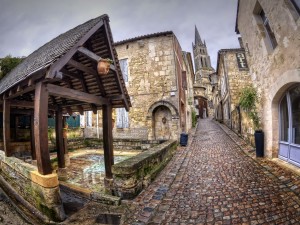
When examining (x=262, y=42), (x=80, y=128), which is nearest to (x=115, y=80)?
(x=262, y=42)

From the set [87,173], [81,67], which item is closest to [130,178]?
[81,67]

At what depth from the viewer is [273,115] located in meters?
5.90

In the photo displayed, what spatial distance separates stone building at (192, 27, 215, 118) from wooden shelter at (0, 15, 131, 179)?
32.2m

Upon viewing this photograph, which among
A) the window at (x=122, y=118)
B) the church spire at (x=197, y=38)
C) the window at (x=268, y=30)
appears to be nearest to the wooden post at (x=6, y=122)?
the window at (x=122, y=118)

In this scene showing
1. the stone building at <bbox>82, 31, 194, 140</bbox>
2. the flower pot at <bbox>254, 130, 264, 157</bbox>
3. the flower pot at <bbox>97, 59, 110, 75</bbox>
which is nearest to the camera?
the flower pot at <bbox>97, 59, 110, 75</bbox>

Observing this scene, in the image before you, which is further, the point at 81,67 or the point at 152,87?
the point at 152,87

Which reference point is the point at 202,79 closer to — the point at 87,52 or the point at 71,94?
the point at 87,52

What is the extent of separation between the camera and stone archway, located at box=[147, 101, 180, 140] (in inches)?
436

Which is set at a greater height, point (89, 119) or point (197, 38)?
point (197, 38)

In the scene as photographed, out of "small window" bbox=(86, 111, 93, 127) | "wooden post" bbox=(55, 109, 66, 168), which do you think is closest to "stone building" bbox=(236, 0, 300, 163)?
"wooden post" bbox=(55, 109, 66, 168)

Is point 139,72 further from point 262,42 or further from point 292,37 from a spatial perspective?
point 292,37

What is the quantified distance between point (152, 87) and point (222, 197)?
8.75 m

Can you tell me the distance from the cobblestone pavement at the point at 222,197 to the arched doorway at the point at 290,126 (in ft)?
1.73

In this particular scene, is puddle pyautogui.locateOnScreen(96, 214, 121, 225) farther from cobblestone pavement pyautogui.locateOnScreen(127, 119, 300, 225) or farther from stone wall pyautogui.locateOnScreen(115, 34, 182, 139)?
stone wall pyautogui.locateOnScreen(115, 34, 182, 139)
